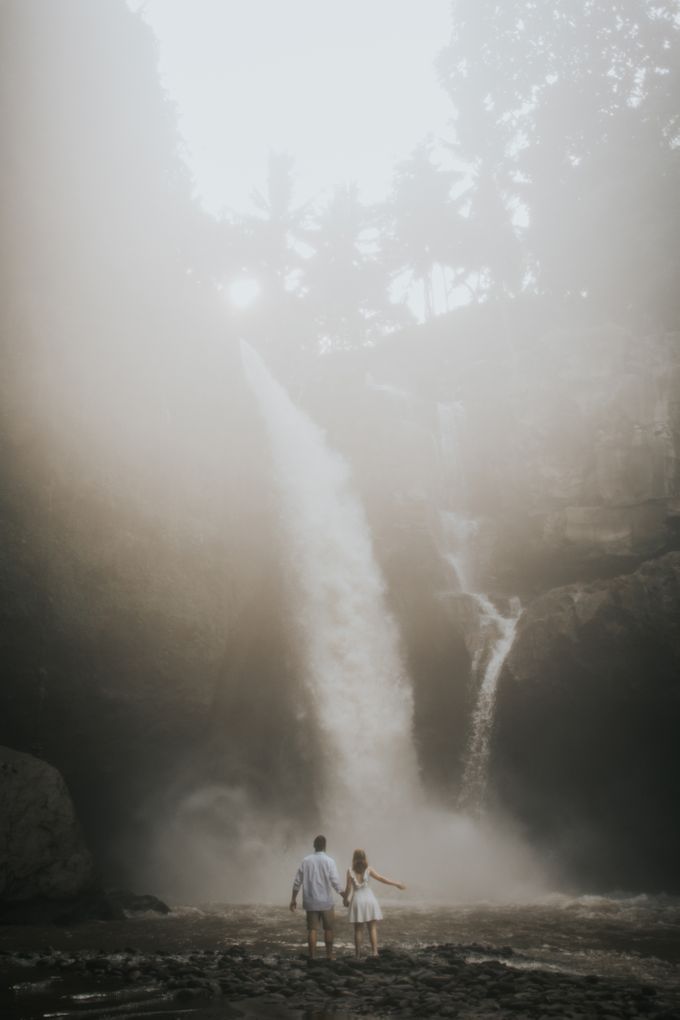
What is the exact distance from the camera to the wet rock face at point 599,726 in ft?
66.9

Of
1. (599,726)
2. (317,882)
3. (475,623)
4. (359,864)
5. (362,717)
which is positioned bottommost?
(317,882)

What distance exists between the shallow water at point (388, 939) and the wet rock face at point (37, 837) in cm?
108

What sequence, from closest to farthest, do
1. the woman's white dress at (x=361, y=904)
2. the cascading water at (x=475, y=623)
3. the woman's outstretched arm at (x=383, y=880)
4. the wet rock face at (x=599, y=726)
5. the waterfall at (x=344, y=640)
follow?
the woman's outstretched arm at (x=383, y=880) → the woman's white dress at (x=361, y=904) → the wet rock face at (x=599, y=726) → the waterfall at (x=344, y=640) → the cascading water at (x=475, y=623)

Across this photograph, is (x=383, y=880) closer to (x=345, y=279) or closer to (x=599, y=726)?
(x=599, y=726)

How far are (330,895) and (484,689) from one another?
12.6 m

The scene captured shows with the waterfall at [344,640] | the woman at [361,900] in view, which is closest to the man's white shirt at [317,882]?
the woman at [361,900]

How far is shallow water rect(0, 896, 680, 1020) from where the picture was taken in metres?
8.41

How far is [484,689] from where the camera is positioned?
22422mm

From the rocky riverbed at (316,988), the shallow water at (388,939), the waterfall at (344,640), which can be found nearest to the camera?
the rocky riverbed at (316,988)

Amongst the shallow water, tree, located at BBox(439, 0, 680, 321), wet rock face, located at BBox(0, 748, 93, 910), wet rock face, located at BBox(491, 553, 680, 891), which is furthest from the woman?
tree, located at BBox(439, 0, 680, 321)

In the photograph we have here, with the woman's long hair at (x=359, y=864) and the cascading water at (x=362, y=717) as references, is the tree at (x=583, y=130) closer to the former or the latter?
the cascading water at (x=362, y=717)

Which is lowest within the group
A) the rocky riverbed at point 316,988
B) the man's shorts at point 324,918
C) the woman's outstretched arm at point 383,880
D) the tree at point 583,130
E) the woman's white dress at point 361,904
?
the rocky riverbed at point 316,988

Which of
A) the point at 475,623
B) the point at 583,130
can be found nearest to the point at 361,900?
the point at 475,623

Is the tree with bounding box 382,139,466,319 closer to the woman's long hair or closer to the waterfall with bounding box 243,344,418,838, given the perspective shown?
the waterfall with bounding box 243,344,418,838
